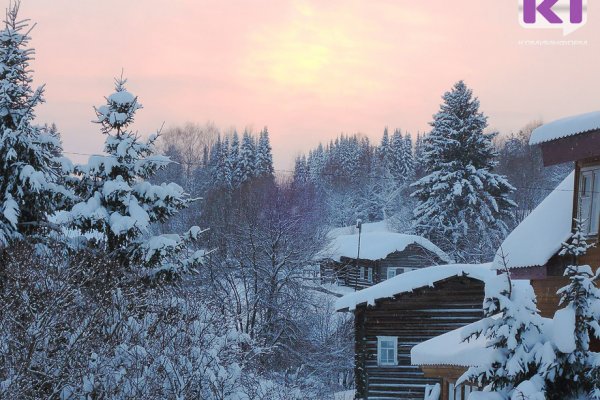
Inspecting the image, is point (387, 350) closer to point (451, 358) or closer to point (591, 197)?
point (451, 358)

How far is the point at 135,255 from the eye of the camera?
1933 cm

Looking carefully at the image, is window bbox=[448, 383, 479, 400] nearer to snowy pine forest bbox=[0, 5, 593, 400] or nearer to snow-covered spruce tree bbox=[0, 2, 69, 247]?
snowy pine forest bbox=[0, 5, 593, 400]

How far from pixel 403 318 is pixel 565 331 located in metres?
18.0

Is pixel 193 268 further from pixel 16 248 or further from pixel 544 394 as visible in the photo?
pixel 544 394

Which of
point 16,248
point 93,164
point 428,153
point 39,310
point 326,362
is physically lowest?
point 326,362

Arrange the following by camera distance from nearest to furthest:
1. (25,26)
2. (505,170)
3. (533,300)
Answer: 1. (533,300)
2. (25,26)
3. (505,170)

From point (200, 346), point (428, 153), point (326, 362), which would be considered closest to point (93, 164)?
point (200, 346)

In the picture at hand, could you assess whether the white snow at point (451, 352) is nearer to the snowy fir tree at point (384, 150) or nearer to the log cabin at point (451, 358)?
the log cabin at point (451, 358)

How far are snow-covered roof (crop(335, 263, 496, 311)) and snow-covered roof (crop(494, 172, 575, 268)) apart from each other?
9.64 m

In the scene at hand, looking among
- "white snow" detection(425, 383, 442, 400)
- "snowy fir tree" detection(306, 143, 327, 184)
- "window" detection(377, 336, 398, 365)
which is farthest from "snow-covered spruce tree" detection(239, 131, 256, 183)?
"white snow" detection(425, 383, 442, 400)

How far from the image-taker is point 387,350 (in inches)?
1137

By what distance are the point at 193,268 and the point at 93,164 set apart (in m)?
3.79

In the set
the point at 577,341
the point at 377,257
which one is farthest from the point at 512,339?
the point at 377,257

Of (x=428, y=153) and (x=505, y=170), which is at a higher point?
(x=505, y=170)
